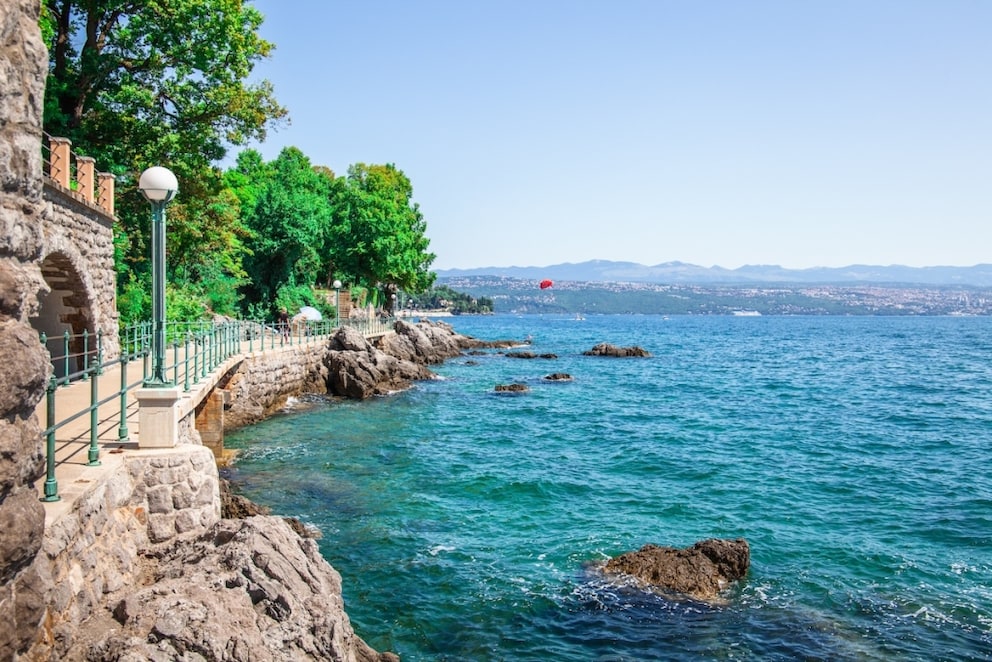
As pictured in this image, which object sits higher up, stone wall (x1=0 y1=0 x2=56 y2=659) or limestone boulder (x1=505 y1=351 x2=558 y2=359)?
stone wall (x1=0 y1=0 x2=56 y2=659)

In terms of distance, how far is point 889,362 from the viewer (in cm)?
5562

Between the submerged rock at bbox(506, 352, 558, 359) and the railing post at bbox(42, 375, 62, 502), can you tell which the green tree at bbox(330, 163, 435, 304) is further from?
the railing post at bbox(42, 375, 62, 502)

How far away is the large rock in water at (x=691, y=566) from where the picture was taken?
35.0ft

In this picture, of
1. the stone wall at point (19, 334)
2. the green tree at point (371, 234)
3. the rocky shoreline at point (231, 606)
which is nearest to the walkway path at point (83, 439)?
the rocky shoreline at point (231, 606)

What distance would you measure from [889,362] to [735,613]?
5244cm

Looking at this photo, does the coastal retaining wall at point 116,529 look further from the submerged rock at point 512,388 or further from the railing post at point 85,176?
the submerged rock at point 512,388

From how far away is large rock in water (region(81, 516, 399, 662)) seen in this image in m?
5.67

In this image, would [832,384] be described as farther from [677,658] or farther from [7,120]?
[7,120]

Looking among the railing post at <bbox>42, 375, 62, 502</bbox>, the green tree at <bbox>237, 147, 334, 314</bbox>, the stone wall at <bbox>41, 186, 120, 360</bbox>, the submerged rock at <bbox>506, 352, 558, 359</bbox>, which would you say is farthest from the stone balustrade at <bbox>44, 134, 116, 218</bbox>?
the submerged rock at <bbox>506, 352, 558, 359</bbox>

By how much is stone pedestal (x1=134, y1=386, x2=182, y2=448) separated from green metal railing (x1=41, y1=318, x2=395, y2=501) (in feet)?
0.98

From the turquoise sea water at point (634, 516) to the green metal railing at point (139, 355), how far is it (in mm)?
2630

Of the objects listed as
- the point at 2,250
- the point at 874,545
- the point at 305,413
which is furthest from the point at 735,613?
the point at 305,413

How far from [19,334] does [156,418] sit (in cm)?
423

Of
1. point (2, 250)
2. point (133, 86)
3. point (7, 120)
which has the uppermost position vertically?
point (133, 86)
